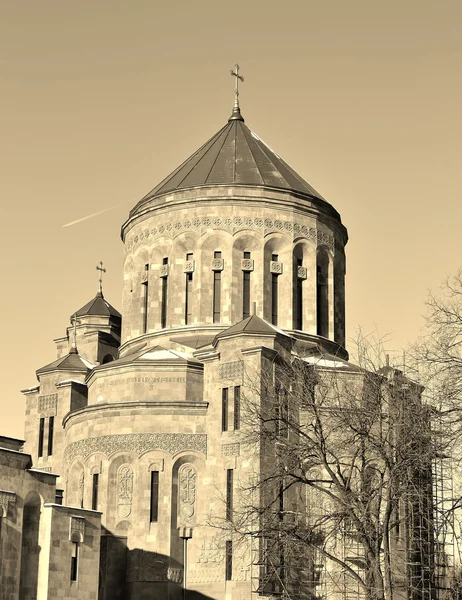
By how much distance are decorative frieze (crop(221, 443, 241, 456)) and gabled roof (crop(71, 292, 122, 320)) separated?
18.2 metres

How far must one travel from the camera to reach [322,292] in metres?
50.6

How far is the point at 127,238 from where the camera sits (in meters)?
52.4

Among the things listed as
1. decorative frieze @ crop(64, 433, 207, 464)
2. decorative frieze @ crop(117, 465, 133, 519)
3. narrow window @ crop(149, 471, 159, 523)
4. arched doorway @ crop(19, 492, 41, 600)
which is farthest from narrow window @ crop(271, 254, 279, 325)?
arched doorway @ crop(19, 492, 41, 600)

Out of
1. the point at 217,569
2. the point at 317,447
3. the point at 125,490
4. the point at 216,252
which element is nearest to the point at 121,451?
the point at 125,490

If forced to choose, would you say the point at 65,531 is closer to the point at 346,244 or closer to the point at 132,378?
the point at 132,378

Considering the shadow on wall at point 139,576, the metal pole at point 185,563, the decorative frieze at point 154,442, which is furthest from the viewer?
the decorative frieze at point 154,442

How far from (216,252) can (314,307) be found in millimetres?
4846

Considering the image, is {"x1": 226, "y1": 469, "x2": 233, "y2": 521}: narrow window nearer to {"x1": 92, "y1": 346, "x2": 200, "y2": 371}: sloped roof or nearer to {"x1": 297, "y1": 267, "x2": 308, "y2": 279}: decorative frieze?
{"x1": 92, "y1": 346, "x2": 200, "y2": 371}: sloped roof

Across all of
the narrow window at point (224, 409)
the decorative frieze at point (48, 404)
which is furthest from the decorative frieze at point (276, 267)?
the decorative frieze at point (48, 404)

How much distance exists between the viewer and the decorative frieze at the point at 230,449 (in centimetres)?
4112

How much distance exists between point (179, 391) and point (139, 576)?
23.8 ft

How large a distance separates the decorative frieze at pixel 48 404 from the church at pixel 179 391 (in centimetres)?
10

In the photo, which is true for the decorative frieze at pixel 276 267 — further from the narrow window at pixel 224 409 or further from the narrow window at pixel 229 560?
the narrow window at pixel 229 560

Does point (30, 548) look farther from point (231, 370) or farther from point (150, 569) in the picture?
point (231, 370)
